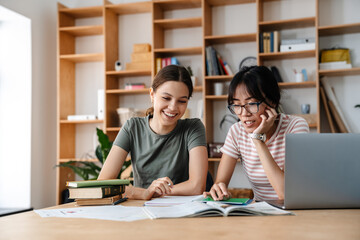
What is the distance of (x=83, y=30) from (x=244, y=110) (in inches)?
120

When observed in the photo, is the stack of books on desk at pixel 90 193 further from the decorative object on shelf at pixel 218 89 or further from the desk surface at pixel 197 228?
the decorative object on shelf at pixel 218 89

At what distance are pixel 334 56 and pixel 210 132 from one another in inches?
54.9

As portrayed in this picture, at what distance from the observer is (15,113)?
12.9ft

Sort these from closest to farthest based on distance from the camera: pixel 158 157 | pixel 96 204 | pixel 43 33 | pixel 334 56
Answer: pixel 96 204 → pixel 158 157 → pixel 334 56 → pixel 43 33

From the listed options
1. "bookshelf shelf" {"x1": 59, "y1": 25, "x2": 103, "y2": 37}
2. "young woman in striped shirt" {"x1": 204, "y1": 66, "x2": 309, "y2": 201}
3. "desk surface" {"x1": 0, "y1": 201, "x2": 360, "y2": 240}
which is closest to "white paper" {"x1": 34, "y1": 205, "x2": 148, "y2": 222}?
"desk surface" {"x1": 0, "y1": 201, "x2": 360, "y2": 240}

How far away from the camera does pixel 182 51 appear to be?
4.05m

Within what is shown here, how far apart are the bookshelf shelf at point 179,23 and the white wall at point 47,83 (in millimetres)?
253

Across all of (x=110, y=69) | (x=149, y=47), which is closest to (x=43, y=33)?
(x=110, y=69)

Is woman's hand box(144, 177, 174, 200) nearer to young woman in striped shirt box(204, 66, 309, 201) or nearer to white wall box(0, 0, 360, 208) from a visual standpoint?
young woman in striped shirt box(204, 66, 309, 201)

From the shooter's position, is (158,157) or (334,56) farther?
(334,56)

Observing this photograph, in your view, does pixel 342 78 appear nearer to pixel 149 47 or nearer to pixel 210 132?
pixel 210 132

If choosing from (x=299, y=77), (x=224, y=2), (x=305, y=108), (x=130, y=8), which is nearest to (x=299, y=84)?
(x=299, y=77)

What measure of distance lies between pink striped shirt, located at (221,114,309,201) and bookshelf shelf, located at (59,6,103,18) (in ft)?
9.61

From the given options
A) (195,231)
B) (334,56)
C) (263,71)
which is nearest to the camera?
(195,231)
